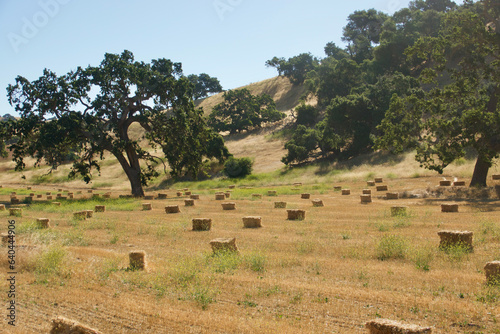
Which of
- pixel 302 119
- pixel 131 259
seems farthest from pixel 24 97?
pixel 302 119

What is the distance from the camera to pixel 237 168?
5194 cm

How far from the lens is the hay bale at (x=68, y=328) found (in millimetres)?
5977

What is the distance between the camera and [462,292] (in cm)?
721

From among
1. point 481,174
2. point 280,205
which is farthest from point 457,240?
point 481,174

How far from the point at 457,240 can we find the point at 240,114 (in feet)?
247

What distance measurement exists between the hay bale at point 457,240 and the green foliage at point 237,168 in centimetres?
4202

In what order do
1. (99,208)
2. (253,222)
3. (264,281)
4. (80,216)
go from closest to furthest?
1. (264,281)
2. (253,222)
3. (80,216)
4. (99,208)

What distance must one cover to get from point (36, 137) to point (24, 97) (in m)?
2.82

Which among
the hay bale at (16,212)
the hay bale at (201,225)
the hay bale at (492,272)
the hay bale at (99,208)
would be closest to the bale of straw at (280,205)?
the hay bale at (201,225)

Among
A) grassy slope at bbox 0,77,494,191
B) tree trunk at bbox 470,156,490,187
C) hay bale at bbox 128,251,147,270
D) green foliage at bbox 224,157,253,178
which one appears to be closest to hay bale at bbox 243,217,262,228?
hay bale at bbox 128,251,147,270

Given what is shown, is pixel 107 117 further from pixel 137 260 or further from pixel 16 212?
pixel 137 260

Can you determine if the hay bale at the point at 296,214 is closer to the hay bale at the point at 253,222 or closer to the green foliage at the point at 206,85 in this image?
the hay bale at the point at 253,222

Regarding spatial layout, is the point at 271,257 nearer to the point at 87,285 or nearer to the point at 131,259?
the point at 131,259

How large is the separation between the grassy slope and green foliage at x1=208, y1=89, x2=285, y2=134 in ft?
6.54
